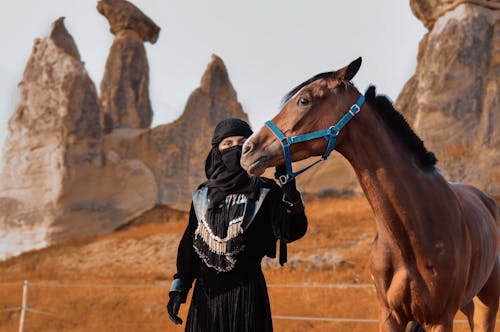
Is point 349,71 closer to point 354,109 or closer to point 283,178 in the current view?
point 354,109

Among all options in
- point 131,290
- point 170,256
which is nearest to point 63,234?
point 170,256

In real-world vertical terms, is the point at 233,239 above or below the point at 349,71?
below

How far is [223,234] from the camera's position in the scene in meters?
2.88

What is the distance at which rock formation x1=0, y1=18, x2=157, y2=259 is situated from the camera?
18766 millimetres

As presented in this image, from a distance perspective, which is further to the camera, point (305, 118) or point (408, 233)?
point (408, 233)

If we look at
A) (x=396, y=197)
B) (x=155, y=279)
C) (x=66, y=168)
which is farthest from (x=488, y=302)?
(x=66, y=168)

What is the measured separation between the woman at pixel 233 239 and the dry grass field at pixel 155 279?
338 cm

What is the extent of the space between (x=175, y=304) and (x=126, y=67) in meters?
22.2

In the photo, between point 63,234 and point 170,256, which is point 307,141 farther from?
point 63,234

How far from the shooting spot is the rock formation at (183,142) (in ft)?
72.6

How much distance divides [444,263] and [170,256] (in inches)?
515

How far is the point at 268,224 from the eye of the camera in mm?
2939

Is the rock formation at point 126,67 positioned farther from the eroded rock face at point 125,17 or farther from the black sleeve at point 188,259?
the black sleeve at point 188,259

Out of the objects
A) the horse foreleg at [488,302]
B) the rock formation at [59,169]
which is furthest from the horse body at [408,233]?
the rock formation at [59,169]
